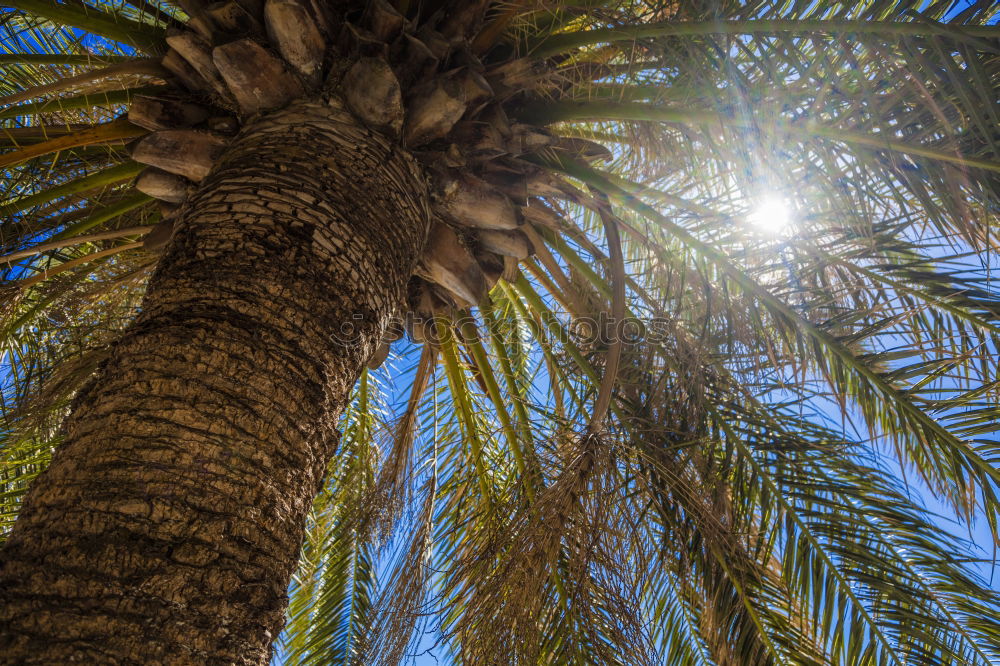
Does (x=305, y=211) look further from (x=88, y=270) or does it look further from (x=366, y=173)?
(x=88, y=270)

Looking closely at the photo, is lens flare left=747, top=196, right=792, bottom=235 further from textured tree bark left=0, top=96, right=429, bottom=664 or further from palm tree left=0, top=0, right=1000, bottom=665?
textured tree bark left=0, top=96, right=429, bottom=664

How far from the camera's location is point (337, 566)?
17.3 ft

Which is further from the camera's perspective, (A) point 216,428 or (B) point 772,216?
(B) point 772,216

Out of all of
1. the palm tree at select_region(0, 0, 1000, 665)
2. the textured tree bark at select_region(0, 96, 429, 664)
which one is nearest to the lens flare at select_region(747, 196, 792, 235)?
the palm tree at select_region(0, 0, 1000, 665)

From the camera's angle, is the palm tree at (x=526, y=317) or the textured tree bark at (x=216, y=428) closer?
the textured tree bark at (x=216, y=428)

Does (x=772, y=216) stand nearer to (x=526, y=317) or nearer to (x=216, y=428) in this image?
(x=526, y=317)

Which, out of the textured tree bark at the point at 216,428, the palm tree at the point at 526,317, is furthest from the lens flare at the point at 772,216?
the textured tree bark at the point at 216,428

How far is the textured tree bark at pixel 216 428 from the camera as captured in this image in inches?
59.0

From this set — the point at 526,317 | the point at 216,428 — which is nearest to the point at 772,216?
the point at 526,317

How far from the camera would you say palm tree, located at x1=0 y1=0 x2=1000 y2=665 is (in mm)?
1788

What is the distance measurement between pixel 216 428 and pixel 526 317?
10.1 ft

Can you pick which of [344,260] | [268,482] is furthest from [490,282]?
[268,482]

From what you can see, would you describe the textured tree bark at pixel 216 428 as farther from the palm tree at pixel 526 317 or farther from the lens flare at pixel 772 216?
the lens flare at pixel 772 216

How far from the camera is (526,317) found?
4.73 m
